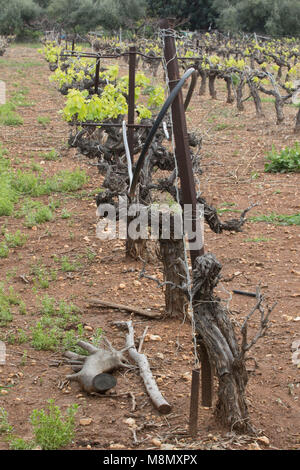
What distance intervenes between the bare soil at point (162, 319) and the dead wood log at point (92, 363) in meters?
0.07

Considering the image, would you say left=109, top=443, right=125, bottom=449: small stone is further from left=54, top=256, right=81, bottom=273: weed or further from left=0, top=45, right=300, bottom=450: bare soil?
left=54, top=256, right=81, bottom=273: weed

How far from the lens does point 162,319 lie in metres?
4.66

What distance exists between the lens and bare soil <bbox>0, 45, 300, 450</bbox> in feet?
10.7

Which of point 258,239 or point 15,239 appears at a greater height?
point 258,239

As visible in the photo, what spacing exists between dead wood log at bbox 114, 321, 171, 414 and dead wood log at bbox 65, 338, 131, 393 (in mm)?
78

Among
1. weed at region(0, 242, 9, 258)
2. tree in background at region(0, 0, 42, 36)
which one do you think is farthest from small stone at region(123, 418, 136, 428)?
tree in background at region(0, 0, 42, 36)

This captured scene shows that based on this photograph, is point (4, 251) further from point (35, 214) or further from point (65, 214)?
point (65, 214)

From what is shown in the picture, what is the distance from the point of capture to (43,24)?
134 feet

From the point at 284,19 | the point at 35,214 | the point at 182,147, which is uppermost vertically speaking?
the point at 284,19

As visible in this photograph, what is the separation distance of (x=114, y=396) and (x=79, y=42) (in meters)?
38.1

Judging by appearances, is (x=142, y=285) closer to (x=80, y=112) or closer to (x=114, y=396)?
(x=114, y=396)

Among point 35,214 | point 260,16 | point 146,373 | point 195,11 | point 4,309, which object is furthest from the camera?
point 195,11

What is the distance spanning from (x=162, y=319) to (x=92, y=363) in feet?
3.28

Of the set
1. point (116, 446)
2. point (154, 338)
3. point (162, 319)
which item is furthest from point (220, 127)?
point (116, 446)
